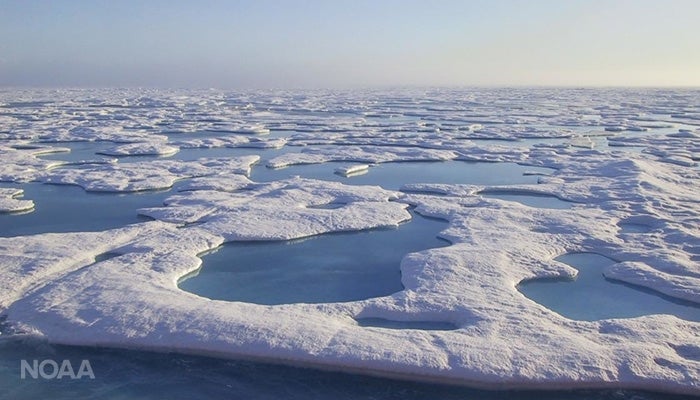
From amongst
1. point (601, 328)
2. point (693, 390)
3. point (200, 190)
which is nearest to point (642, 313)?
point (601, 328)

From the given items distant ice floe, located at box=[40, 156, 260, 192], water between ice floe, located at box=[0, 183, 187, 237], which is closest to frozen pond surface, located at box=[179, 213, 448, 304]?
water between ice floe, located at box=[0, 183, 187, 237]

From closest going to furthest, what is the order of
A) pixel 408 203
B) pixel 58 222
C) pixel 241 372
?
pixel 241 372
pixel 58 222
pixel 408 203

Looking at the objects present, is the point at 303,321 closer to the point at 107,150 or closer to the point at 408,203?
the point at 408,203

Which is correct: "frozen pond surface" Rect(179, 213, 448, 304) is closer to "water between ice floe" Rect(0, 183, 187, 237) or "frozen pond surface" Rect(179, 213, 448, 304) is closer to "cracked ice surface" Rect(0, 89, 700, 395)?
"cracked ice surface" Rect(0, 89, 700, 395)

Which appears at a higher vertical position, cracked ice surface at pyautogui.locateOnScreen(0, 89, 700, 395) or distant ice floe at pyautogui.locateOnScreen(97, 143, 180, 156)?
cracked ice surface at pyautogui.locateOnScreen(0, 89, 700, 395)

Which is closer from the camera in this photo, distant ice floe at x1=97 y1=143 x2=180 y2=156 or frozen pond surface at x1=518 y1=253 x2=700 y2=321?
frozen pond surface at x1=518 y1=253 x2=700 y2=321

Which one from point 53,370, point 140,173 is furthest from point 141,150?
point 53,370
